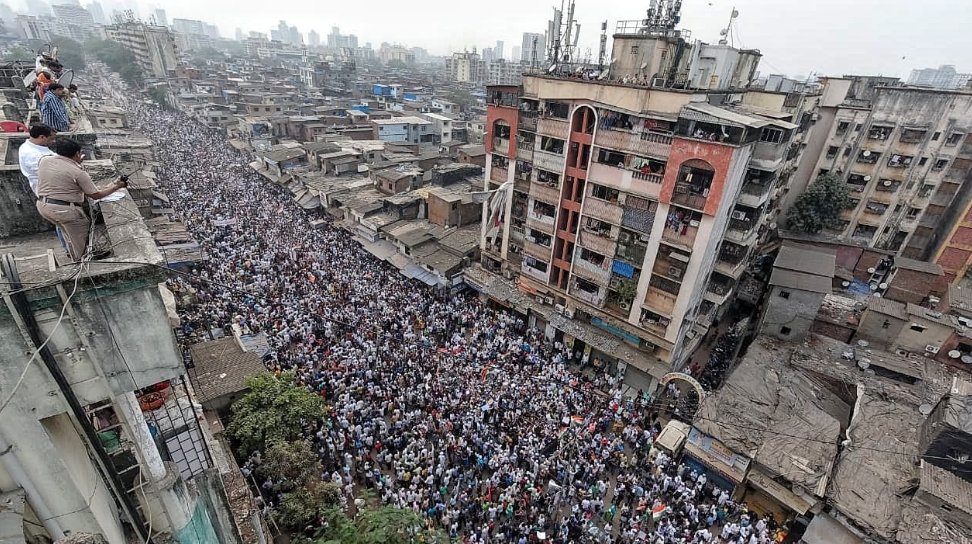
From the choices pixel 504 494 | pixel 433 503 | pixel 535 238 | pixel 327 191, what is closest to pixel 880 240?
pixel 535 238

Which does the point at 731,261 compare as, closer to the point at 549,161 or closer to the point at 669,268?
the point at 669,268

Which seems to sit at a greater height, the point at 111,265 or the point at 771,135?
the point at 111,265

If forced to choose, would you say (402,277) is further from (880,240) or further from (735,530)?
(880,240)

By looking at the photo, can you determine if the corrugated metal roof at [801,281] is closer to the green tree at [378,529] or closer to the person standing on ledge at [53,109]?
the green tree at [378,529]

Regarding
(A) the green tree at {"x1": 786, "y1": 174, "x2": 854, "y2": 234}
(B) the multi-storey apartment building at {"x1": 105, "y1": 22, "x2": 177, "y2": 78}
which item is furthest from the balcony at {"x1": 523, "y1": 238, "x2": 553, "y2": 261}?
(B) the multi-storey apartment building at {"x1": 105, "y1": 22, "x2": 177, "y2": 78}

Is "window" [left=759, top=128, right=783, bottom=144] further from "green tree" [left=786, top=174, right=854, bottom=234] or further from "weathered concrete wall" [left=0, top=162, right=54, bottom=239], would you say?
"weathered concrete wall" [left=0, top=162, right=54, bottom=239]

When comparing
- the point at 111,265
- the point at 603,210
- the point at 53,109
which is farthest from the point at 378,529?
the point at 603,210
